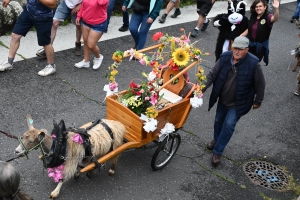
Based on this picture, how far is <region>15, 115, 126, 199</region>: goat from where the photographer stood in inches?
159

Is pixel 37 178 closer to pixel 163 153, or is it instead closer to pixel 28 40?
pixel 163 153

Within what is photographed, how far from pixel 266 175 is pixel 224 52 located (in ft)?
6.43

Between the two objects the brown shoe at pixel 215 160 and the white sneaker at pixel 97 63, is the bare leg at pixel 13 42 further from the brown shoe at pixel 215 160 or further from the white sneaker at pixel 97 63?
the brown shoe at pixel 215 160

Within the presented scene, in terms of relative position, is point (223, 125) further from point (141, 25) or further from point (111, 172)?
point (141, 25)

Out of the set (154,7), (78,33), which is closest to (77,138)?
(78,33)

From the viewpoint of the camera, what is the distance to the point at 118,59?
16.0 ft

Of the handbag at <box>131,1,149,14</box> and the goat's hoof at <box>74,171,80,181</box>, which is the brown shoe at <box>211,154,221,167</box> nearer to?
the goat's hoof at <box>74,171,80,181</box>

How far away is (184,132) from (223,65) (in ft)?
5.17

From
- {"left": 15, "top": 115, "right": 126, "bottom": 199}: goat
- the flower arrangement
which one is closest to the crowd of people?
the flower arrangement

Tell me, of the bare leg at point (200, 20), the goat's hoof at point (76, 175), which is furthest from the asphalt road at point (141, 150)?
the bare leg at point (200, 20)

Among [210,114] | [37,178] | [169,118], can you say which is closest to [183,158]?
[169,118]

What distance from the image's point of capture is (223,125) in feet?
17.5

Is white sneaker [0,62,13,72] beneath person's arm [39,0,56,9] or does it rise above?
beneath

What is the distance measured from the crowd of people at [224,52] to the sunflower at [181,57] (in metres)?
0.45
